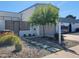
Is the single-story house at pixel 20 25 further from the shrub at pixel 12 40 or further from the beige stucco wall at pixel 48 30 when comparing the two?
the shrub at pixel 12 40

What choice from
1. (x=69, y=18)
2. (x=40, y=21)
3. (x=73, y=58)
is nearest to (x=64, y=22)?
(x=69, y=18)

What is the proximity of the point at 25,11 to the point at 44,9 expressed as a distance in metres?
4.28

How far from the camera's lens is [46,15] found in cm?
1318

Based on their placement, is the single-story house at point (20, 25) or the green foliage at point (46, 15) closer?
the green foliage at point (46, 15)

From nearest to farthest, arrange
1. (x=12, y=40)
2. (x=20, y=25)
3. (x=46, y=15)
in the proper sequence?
1. (x=12, y=40)
2. (x=46, y=15)
3. (x=20, y=25)

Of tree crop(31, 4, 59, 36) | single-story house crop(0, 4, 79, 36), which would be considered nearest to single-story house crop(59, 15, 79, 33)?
single-story house crop(0, 4, 79, 36)

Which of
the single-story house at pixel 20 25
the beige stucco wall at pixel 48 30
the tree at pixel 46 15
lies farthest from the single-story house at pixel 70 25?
the tree at pixel 46 15

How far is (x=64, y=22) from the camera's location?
24484 millimetres

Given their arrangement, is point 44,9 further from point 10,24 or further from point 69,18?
point 69,18

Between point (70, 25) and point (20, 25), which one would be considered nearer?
point (20, 25)

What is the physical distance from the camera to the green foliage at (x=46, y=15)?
13227mm

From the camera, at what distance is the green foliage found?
13.2 meters

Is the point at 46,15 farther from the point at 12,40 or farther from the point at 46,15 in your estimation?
the point at 12,40

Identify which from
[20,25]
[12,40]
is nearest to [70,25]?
[20,25]
